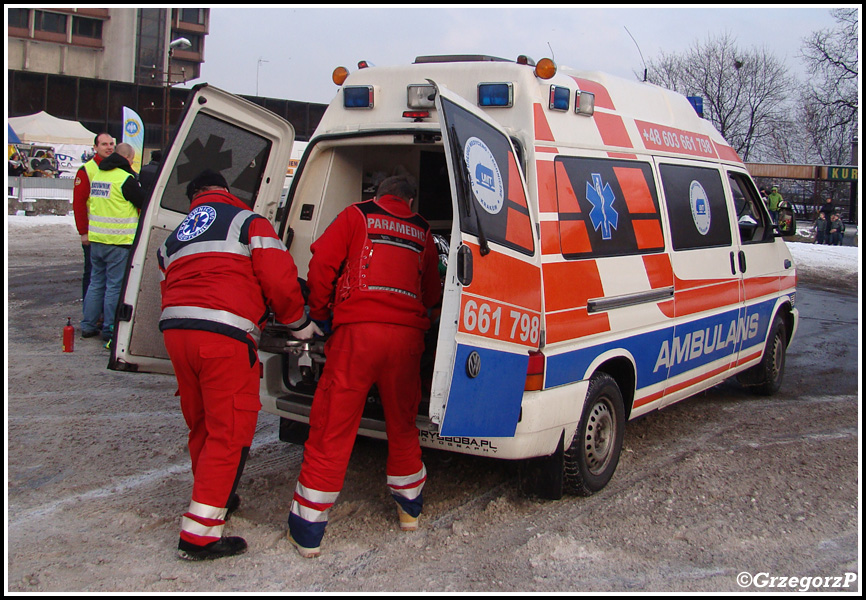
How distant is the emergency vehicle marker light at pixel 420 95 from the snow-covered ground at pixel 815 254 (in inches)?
573

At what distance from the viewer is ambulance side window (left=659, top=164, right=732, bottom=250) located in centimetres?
510

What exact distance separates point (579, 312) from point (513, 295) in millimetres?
612

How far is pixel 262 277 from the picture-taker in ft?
12.0

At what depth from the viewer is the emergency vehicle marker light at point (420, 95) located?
419 cm

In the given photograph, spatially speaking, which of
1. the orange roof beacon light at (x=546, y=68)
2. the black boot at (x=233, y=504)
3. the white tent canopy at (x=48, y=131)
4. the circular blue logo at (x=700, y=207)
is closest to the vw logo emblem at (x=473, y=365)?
the black boot at (x=233, y=504)

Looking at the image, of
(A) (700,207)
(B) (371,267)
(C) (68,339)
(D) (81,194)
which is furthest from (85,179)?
(A) (700,207)

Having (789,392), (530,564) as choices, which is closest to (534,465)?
(530,564)

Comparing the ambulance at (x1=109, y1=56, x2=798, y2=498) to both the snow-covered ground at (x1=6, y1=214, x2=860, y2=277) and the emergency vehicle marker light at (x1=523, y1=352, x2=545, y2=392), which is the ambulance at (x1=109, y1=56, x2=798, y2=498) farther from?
the snow-covered ground at (x1=6, y1=214, x2=860, y2=277)

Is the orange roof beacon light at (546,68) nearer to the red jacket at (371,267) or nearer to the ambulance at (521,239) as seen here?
the ambulance at (521,239)

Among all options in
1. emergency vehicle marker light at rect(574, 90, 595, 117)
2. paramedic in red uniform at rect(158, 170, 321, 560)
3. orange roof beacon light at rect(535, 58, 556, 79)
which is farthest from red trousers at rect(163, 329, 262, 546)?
emergency vehicle marker light at rect(574, 90, 595, 117)

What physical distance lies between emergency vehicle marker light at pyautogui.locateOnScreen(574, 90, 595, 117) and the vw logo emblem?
5.74ft

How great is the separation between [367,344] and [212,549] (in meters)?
1.17

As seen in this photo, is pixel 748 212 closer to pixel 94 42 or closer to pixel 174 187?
pixel 174 187

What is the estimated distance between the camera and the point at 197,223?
3.73 meters
